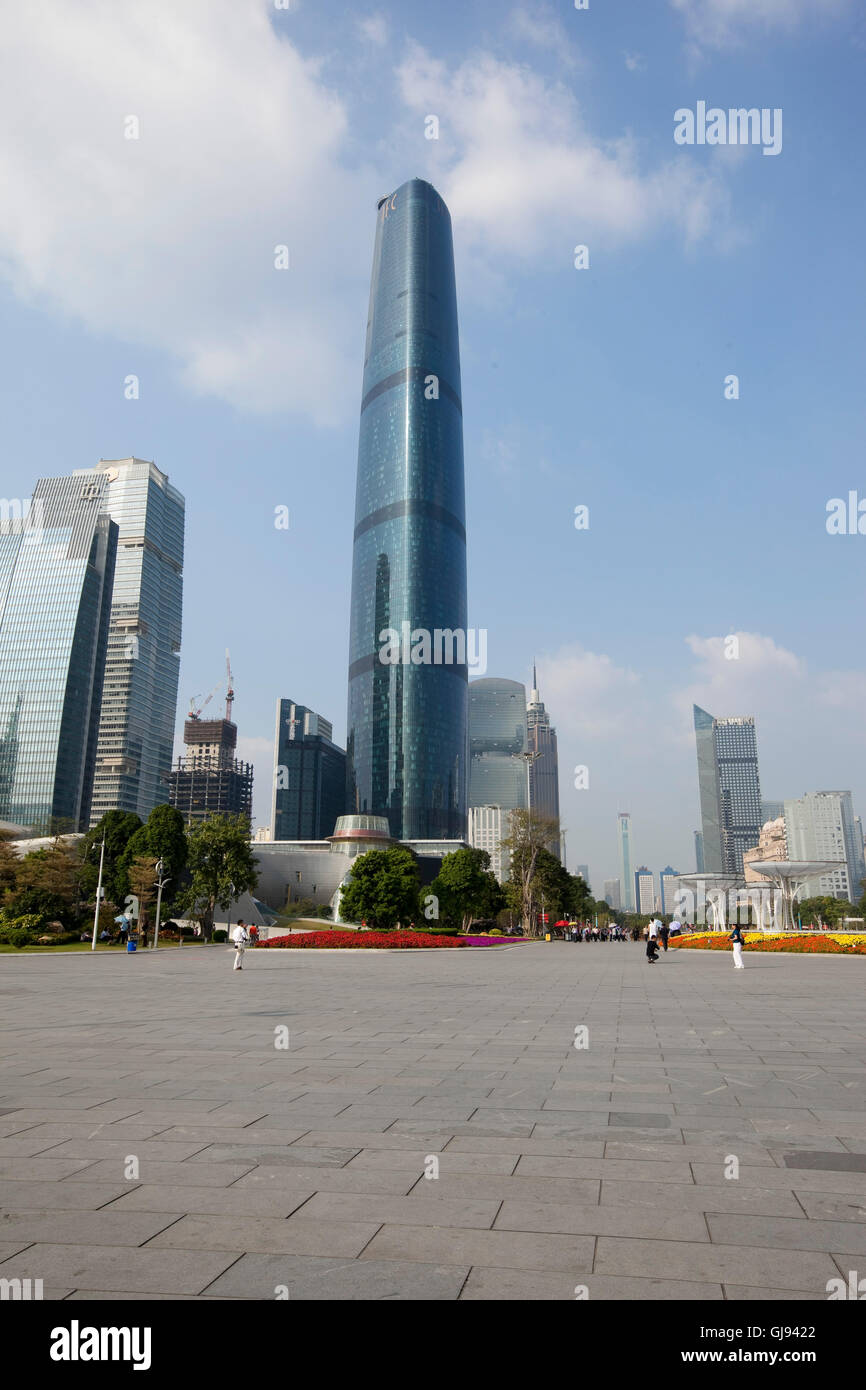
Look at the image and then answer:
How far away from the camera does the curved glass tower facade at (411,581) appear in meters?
164

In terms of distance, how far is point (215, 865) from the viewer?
61188 mm

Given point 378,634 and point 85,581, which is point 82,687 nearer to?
point 85,581

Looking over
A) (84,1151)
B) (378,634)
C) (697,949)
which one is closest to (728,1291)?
(84,1151)

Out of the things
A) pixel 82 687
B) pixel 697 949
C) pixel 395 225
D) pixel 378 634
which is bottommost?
pixel 697 949

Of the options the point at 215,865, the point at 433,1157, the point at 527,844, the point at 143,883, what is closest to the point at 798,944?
the point at 215,865

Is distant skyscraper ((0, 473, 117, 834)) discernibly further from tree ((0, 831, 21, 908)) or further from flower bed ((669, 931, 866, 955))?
flower bed ((669, 931, 866, 955))

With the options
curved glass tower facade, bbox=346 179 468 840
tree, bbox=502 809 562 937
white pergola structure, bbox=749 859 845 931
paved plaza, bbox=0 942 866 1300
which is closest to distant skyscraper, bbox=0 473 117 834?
curved glass tower facade, bbox=346 179 468 840

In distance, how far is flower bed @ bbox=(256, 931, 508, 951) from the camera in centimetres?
4359

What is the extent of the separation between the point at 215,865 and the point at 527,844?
3171 centimetres

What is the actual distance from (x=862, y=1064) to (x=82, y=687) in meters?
162

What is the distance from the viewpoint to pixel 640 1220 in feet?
17.3

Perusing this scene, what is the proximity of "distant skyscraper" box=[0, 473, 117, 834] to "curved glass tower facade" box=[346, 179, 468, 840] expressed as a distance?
49.4 meters

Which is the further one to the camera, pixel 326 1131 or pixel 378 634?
pixel 378 634

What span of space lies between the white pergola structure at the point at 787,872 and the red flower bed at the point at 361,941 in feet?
75.9
